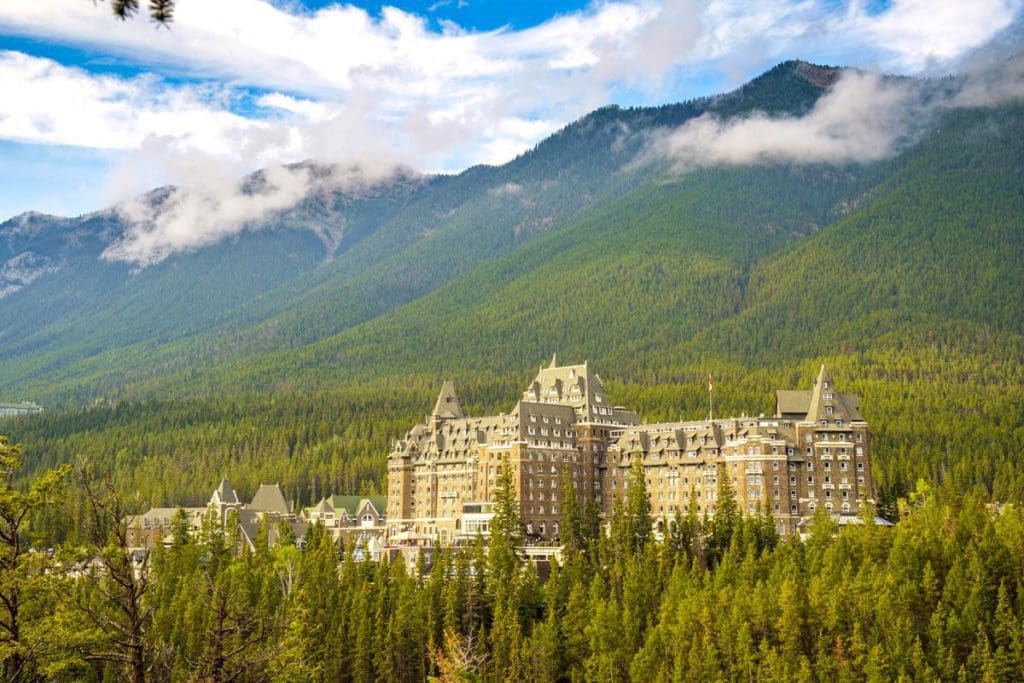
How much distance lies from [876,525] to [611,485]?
45205 millimetres

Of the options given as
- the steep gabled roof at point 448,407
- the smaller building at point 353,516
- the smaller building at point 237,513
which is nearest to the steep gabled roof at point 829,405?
the steep gabled roof at point 448,407

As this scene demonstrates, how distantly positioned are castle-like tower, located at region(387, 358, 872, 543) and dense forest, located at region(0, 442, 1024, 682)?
9.36 m

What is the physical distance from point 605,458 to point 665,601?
49873 millimetres

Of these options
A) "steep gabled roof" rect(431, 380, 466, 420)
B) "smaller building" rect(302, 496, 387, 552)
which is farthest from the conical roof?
"steep gabled roof" rect(431, 380, 466, 420)

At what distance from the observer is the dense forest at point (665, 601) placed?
92.6m

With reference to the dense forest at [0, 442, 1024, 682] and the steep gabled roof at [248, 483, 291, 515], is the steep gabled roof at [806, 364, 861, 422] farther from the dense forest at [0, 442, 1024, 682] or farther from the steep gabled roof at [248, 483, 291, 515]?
the steep gabled roof at [248, 483, 291, 515]

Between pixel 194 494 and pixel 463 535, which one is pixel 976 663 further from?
pixel 194 494

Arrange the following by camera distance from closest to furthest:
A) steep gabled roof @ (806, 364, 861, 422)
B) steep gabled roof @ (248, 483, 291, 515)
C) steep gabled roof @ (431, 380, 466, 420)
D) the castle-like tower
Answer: the castle-like tower → steep gabled roof @ (806, 364, 861, 422) → steep gabled roof @ (431, 380, 466, 420) → steep gabled roof @ (248, 483, 291, 515)

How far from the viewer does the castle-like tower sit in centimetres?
13312

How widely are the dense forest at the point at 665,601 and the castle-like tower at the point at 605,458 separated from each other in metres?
9.36

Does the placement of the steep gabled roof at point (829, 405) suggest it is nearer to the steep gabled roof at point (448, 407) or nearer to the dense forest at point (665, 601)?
the dense forest at point (665, 601)

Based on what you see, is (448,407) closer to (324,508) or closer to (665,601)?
(324,508)

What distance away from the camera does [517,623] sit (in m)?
107

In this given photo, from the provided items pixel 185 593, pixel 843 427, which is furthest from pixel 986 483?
pixel 185 593
